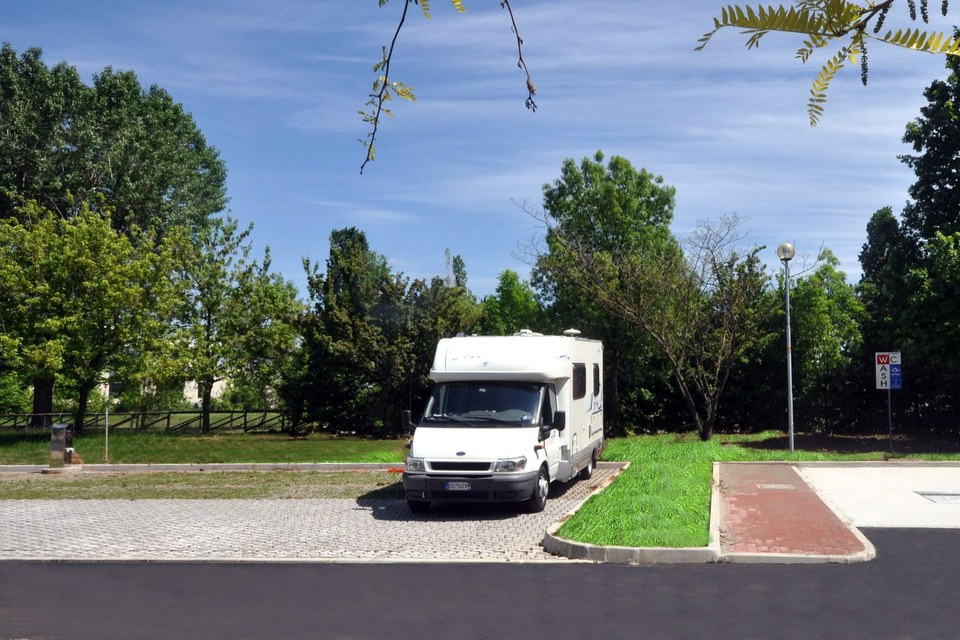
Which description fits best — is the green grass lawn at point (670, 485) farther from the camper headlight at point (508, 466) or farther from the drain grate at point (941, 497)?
→ the drain grate at point (941, 497)

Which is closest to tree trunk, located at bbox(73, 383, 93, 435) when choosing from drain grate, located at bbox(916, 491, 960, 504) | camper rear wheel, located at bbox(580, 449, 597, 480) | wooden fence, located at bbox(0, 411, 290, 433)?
wooden fence, located at bbox(0, 411, 290, 433)

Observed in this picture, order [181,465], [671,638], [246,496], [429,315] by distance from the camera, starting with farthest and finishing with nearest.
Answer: [429,315] → [181,465] → [246,496] → [671,638]

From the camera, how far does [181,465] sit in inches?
963

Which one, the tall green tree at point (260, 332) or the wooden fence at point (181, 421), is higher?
the tall green tree at point (260, 332)

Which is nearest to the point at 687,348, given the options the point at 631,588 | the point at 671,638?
the point at 631,588

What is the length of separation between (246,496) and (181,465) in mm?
6309

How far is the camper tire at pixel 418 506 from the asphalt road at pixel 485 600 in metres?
4.38

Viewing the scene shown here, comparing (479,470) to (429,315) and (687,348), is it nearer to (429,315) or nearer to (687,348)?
(687,348)

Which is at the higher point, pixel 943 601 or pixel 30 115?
pixel 30 115

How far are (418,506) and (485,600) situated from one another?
676cm

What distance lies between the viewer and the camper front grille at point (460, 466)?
1516 centimetres

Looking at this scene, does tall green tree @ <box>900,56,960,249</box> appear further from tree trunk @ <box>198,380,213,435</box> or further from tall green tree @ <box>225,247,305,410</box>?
tree trunk @ <box>198,380,213,435</box>

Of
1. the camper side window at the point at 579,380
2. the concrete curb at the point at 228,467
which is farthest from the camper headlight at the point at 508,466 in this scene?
the concrete curb at the point at 228,467

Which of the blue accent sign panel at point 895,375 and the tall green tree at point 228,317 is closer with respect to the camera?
the blue accent sign panel at point 895,375
